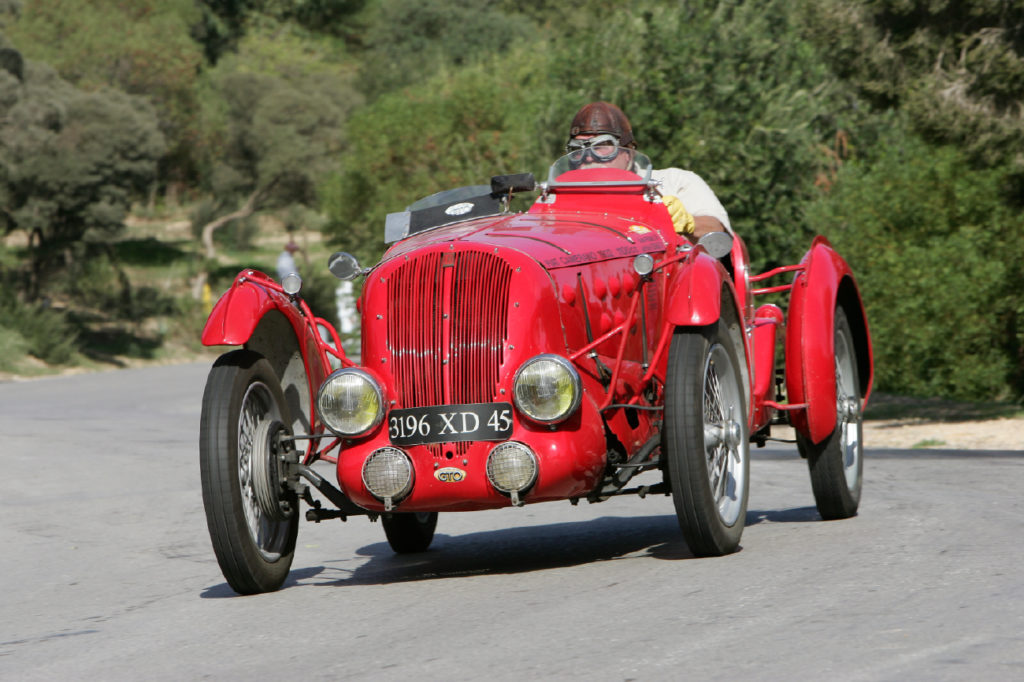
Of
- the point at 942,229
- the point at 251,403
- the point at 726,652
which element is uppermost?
the point at 942,229

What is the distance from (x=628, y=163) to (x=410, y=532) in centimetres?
220

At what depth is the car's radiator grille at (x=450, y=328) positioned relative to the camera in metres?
5.95

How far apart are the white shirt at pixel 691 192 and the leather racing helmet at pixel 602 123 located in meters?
0.33

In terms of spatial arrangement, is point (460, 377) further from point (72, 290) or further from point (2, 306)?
point (72, 290)

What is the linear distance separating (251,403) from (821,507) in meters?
3.06

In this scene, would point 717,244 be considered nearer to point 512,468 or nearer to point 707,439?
point 707,439

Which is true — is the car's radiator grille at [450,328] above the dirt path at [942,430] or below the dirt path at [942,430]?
above

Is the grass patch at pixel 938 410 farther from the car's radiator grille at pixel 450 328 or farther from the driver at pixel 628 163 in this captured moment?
the car's radiator grille at pixel 450 328

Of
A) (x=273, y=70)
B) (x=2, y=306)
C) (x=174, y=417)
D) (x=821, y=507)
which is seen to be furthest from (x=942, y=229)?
(x=273, y=70)

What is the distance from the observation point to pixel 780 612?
496cm

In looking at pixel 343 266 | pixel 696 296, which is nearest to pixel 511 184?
pixel 343 266

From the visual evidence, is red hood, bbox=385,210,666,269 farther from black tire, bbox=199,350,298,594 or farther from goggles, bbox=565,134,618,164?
black tire, bbox=199,350,298,594

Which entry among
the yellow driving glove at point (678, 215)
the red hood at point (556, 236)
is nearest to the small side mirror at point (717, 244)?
the red hood at point (556, 236)

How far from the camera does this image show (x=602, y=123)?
24.9ft
